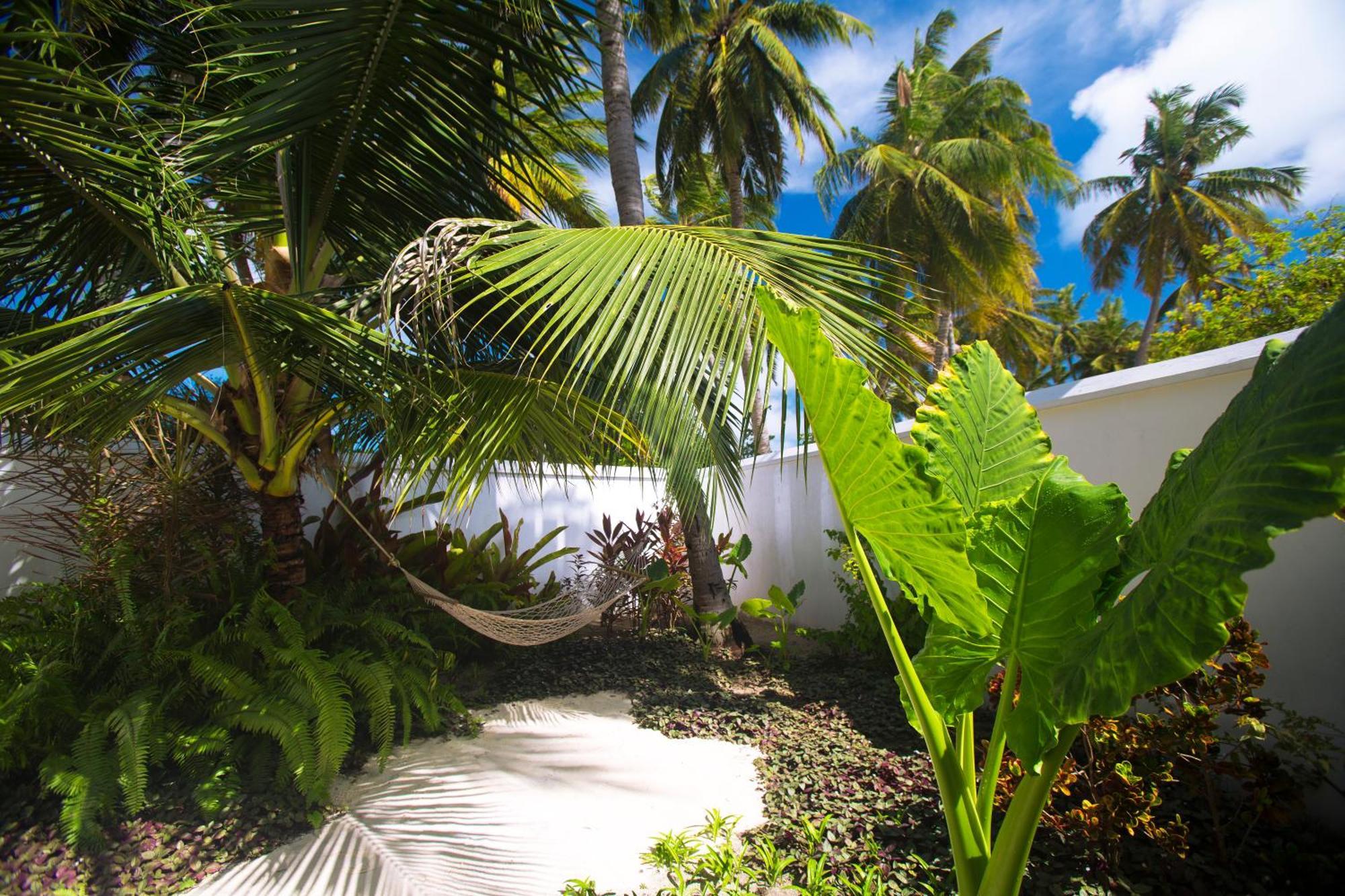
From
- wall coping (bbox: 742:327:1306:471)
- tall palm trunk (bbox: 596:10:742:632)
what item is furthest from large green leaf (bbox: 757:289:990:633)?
tall palm trunk (bbox: 596:10:742:632)

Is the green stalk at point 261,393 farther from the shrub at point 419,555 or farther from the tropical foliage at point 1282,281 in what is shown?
the tropical foliage at point 1282,281

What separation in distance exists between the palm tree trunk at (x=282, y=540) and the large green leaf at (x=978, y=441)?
281cm

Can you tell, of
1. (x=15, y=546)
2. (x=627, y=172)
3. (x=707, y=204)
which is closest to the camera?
(x=15, y=546)

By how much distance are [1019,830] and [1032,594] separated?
0.36 m

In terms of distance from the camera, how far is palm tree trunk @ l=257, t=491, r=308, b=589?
2.90m

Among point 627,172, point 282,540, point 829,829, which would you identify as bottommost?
point 829,829

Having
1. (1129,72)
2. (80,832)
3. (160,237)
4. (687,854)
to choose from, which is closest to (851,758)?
(687,854)

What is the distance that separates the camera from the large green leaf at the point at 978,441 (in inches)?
52.2

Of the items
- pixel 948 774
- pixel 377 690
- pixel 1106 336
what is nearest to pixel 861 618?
pixel 377 690

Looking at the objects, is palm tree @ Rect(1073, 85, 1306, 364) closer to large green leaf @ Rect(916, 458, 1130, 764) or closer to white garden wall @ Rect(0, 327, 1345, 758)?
white garden wall @ Rect(0, 327, 1345, 758)

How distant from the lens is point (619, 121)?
168 inches

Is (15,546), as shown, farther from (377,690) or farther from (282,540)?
(377,690)

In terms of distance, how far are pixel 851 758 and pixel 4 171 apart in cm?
371

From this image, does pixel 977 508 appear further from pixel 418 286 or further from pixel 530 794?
pixel 530 794
